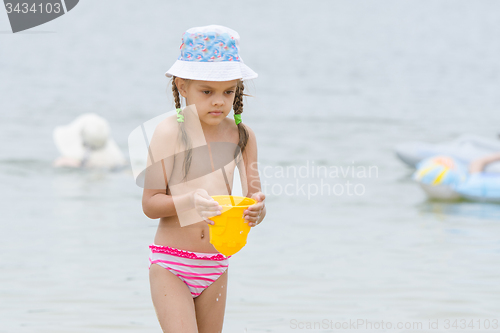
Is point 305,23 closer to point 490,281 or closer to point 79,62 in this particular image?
point 79,62

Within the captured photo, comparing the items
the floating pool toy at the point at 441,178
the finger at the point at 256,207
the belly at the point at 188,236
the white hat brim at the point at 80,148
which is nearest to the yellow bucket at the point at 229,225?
the finger at the point at 256,207

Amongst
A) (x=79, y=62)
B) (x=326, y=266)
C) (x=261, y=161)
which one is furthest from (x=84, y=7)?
(x=326, y=266)

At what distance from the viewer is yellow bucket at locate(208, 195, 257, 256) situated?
2.39 m

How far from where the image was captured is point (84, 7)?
162ft

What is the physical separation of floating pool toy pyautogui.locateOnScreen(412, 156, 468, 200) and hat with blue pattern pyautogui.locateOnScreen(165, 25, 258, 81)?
19.3 ft

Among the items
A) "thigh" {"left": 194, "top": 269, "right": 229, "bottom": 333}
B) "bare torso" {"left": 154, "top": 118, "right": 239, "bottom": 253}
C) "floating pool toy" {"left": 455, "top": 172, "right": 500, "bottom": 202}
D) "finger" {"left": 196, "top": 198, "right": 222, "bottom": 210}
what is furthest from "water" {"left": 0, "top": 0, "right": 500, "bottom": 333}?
"thigh" {"left": 194, "top": 269, "right": 229, "bottom": 333}

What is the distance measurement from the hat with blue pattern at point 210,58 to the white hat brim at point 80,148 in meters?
7.13

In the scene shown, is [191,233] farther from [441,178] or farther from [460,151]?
[460,151]

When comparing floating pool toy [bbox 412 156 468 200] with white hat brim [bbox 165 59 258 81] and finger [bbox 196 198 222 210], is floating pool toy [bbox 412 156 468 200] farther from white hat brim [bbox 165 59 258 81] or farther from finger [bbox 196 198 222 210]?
finger [bbox 196 198 222 210]

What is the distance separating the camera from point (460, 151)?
9086 mm

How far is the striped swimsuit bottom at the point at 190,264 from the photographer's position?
2.63 metres

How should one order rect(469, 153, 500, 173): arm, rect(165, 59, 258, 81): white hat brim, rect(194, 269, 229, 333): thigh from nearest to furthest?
1. rect(165, 59, 258, 81): white hat brim
2. rect(194, 269, 229, 333): thigh
3. rect(469, 153, 500, 173): arm

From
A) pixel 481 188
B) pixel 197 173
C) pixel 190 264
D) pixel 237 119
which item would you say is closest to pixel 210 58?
pixel 237 119

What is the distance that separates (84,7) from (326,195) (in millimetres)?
44504
